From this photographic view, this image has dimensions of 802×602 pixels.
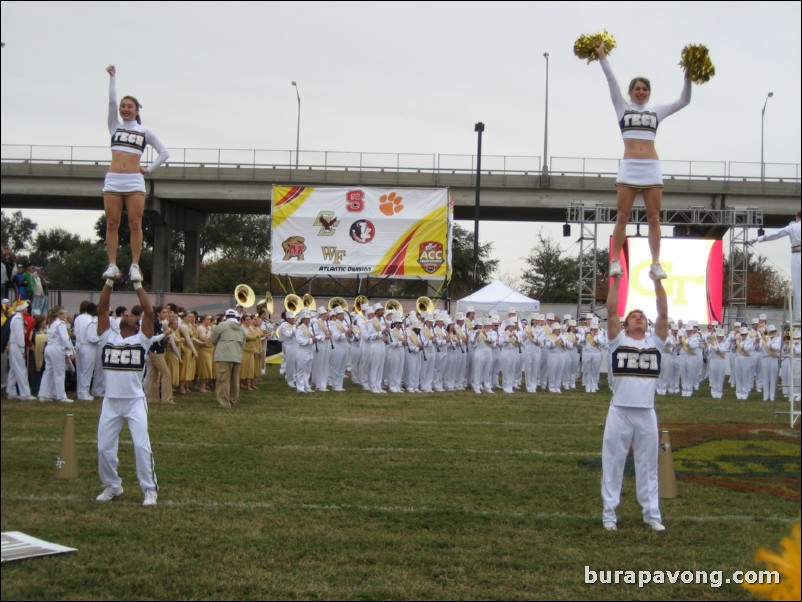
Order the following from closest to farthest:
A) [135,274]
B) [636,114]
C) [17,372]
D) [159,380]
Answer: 1. [636,114]
2. [135,274]
3. [17,372]
4. [159,380]

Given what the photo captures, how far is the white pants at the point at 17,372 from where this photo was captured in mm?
15102

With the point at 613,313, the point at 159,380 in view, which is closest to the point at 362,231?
the point at 159,380

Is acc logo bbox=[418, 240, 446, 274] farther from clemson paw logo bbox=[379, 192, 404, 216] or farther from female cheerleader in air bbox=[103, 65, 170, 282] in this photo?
female cheerleader in air bbox=[103, 65, 170, 282]

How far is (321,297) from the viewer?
33.7 metres

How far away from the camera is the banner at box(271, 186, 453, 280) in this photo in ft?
104

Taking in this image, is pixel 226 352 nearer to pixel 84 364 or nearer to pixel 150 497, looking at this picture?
pixel 84 364

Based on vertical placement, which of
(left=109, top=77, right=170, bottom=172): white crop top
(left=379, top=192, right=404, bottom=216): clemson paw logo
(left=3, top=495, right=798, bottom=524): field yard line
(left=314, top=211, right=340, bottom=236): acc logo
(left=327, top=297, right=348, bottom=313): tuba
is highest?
(left=379, top=192, right=404, bottom=216): clemson paw logo

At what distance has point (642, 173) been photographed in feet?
23.7

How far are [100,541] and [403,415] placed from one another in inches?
376

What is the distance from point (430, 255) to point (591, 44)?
2479cm

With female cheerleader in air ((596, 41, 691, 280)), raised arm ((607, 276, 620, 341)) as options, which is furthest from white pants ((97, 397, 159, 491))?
female cheerleader in air ((596, 41, 691, 280))

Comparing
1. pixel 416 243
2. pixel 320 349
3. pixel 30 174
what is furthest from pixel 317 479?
pixel 30 174

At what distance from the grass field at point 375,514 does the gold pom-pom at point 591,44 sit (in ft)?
9.44

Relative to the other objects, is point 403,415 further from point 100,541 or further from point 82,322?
point 100,541
